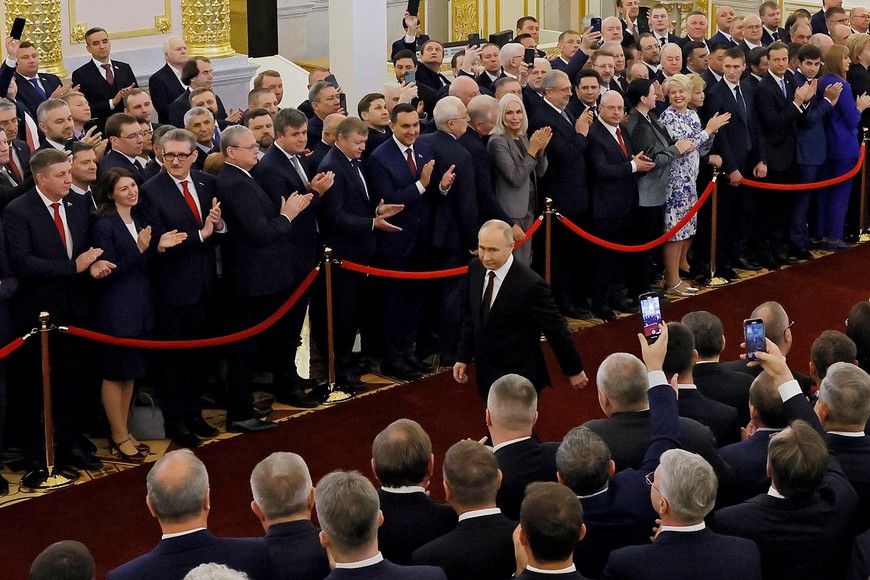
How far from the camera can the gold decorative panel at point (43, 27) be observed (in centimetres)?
1327

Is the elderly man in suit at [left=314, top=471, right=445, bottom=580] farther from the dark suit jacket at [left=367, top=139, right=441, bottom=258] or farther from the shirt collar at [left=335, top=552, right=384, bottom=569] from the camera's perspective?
the dark suit jacket at [left=367, top=139, right=441, bottom=258]

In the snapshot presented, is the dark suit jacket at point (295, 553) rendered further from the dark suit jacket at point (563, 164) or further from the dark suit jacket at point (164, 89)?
the dark suit jacket at point (164, 89)

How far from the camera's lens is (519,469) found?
18.5 feet

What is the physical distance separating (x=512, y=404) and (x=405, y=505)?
28.5 inches

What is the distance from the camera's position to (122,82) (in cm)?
1203

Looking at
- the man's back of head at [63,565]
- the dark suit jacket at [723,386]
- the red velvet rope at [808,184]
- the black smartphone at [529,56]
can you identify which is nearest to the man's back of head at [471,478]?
the man's back of head at [63,565]

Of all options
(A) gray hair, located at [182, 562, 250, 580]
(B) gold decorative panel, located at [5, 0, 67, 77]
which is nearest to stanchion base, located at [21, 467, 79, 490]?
(A) gray hair, located at [182, 562, 250, 580]

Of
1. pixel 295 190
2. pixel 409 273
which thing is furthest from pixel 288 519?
pixel 409 273

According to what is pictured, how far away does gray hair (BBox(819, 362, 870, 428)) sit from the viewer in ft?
18.2

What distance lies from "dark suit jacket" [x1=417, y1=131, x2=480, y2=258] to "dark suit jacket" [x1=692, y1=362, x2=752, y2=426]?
285 cm

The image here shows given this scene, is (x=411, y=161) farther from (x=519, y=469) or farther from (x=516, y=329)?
(x=519, y=469)

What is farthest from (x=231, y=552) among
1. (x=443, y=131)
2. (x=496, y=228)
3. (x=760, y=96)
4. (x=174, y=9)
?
(x=174, y=9)

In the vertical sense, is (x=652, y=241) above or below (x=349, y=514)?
below

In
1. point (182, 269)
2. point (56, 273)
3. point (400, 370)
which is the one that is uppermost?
point (56, 273)
